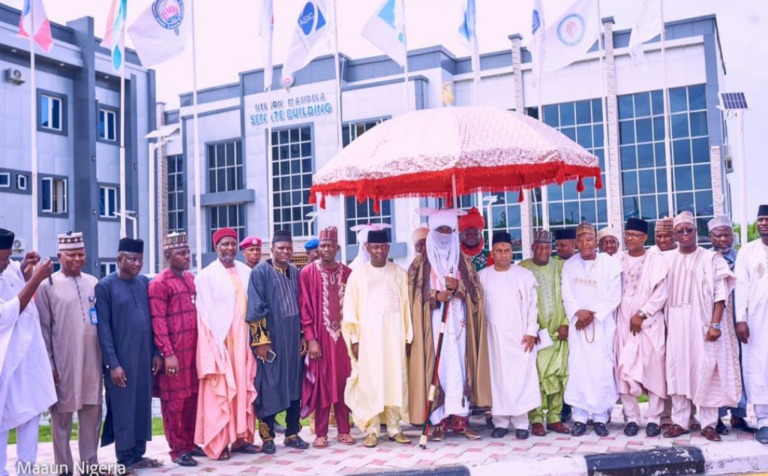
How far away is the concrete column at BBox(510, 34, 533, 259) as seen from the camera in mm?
29578

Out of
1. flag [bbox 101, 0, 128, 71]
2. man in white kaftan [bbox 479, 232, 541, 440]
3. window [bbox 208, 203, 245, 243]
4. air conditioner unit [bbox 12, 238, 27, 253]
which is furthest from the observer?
window [bbox 208, 203, 245, 243]

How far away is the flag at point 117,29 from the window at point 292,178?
1812 cm

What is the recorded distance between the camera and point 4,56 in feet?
79.7

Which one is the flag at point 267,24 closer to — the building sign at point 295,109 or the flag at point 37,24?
the flag at point 37,24

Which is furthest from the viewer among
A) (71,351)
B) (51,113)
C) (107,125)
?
(107,125)

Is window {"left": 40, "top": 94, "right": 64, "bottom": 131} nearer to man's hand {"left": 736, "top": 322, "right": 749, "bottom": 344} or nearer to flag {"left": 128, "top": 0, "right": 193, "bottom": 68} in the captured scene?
flag {"left": 128, "top": 0, "right": 193, "bottom": 68}

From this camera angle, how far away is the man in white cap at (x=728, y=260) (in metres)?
6.22

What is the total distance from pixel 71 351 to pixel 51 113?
23.6m

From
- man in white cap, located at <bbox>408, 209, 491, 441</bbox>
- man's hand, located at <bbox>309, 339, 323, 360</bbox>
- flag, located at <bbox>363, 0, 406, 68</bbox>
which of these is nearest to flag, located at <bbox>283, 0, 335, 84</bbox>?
A: flag, located at <bbox>363, 0, 406, 68</bbox>

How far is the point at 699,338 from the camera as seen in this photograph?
6082 mm

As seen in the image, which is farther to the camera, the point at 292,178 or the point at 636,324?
the point at 292,178

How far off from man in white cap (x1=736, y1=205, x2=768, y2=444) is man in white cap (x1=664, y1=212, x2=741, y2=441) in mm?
114

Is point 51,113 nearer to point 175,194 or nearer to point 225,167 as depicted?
point 225,167

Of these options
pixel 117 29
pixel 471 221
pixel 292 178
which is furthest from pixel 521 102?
pixel 471 221
